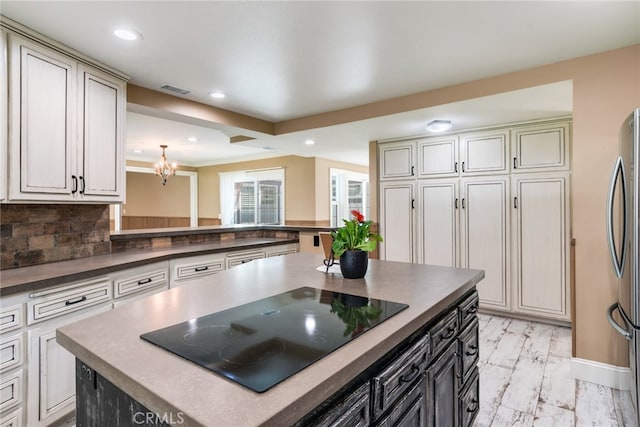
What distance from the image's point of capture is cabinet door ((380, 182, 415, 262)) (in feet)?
14.2

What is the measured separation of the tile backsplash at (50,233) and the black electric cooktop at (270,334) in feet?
6.44

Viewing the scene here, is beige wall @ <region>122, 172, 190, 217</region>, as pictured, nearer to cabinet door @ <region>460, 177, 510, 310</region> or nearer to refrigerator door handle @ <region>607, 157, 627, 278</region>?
cabinet door @ <region>460, 177, 510, 310</region>

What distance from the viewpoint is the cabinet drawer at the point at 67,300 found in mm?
1787

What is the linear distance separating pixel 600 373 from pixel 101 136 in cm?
405

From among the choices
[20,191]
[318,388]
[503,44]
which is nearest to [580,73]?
[503,44]

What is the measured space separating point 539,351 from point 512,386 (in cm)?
79

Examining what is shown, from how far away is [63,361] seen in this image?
1886 mm

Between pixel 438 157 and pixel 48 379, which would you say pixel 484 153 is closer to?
pixel 438 157

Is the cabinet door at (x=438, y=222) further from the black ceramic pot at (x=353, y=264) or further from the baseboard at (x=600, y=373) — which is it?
the black ceramic pot at (x=353, y=264)

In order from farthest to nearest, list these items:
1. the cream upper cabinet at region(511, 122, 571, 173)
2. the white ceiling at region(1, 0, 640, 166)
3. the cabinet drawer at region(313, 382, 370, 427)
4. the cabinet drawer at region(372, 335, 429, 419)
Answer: the cream upper cabinet at region(511, 122, 571, 173) → the white ceiling at region(1, 0, 640, 166) → the cabinet drawer at region(372, 335, 429, 419) → the cabinet drawer at region(313, 382, 370, 427)

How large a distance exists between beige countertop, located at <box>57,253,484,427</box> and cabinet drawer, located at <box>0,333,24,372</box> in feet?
3.21

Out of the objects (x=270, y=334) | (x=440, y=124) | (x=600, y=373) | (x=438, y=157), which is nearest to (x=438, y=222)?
(x=438, y=157)

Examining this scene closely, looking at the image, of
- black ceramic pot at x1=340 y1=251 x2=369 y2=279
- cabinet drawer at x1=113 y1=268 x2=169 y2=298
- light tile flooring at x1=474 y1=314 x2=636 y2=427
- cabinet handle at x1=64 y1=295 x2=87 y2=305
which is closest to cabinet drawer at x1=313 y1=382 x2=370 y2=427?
black ceramic pot at x1=340 y1=251 x2=369 y2=279

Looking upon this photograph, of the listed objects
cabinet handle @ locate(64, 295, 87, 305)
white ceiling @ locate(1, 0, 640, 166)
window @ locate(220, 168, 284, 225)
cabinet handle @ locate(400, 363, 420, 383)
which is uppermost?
white ceiling @ locate(1, 0, 640, 166)
